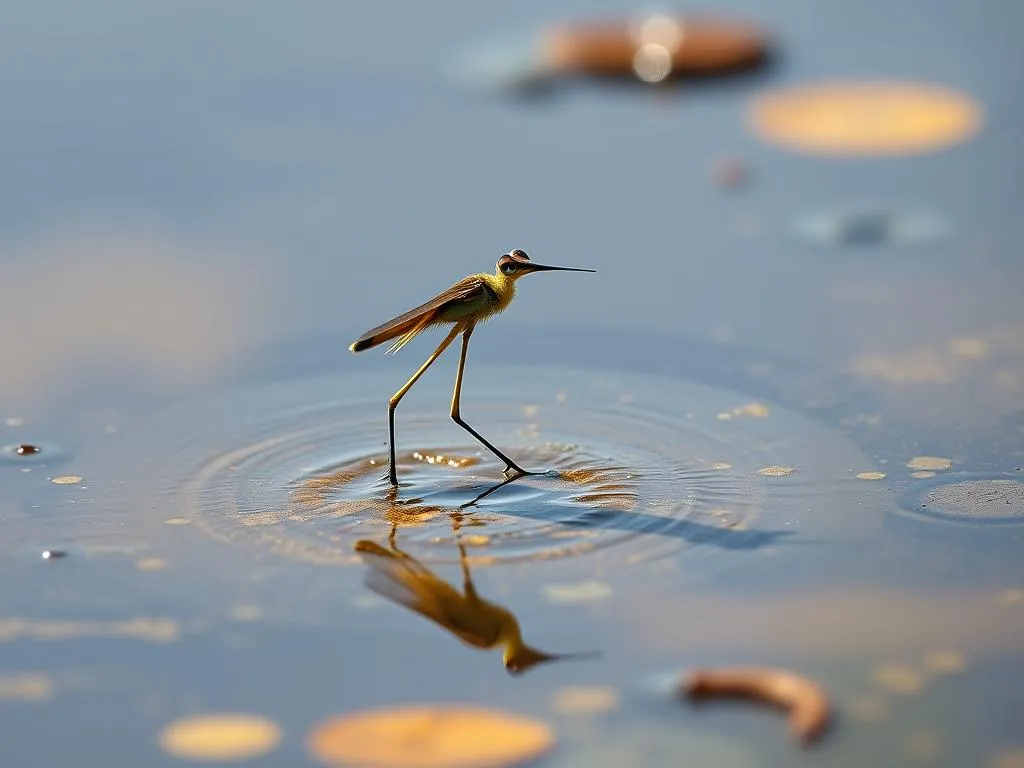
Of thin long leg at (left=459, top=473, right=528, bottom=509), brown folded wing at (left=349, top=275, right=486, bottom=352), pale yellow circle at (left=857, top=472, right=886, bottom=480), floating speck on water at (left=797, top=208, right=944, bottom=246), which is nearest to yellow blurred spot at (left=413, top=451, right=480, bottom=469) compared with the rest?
thin long leg at (left=459, top=473, right=528, bottom=509)

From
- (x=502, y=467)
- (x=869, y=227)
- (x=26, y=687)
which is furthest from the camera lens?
(x=869, y=227)

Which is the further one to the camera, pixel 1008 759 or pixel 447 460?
pixel 447 460

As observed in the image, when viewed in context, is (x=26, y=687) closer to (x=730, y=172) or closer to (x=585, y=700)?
(x=585, y=700)

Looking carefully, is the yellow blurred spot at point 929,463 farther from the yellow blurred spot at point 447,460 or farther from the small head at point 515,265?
the yellow blurred spot at point 447,460

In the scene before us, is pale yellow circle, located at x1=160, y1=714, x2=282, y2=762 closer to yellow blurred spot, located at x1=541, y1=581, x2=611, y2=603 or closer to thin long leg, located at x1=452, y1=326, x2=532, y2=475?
yellow blurred spot, located at x1=541, y1=581, x2=611, y2=603

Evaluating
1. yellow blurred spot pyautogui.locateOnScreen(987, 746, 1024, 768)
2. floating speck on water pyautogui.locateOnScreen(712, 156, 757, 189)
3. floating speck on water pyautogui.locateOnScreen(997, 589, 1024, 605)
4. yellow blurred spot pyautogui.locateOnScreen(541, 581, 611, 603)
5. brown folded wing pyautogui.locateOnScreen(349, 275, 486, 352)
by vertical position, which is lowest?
yellow blurred spot pyautogui.locateOnScreen(987, 746, 1024, 768)

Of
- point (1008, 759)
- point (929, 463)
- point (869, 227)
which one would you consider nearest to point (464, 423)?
point (929, 463)

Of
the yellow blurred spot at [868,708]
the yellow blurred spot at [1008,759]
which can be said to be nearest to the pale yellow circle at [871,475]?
the yellow blurred spot at [868,708]
